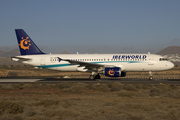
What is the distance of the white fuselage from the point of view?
34344 millimetres

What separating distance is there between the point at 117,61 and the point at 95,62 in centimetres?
362

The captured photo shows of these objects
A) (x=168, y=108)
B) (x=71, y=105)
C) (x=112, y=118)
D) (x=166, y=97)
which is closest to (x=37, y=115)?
(x=71, y=105)

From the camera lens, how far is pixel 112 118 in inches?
434

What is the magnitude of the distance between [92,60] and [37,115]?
24.1 meters

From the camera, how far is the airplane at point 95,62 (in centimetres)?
3412

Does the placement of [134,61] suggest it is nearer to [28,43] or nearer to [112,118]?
[28,43]

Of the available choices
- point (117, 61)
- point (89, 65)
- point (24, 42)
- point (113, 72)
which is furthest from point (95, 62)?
point (24, 42)

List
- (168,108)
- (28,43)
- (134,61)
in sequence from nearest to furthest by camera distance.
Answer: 1. (168,108)
2. (134,61)
3. (28,43)

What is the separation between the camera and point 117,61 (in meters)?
34.6

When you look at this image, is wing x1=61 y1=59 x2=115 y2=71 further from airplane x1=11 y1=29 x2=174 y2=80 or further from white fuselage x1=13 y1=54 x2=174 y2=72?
white fuselage x1=13 y1=54 x2=174 y2=72

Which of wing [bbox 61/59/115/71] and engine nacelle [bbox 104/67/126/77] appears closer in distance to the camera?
engine nacelle [bbox 104/67/126/77]

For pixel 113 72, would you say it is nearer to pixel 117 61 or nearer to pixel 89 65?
pixel 117 61

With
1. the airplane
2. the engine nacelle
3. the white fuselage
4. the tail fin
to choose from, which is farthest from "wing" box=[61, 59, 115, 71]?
the tail fin

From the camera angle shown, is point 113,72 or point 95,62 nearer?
point 113,72
